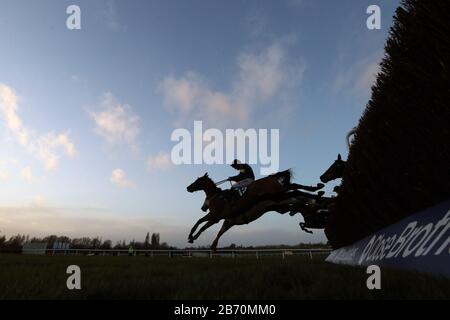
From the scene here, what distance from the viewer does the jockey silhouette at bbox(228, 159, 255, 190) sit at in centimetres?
1708

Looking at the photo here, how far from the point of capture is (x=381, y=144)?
5863 millimetres

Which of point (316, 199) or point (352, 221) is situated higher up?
point (316, 199)

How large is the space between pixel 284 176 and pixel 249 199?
1.86 m

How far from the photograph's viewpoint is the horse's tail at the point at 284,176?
1577 cm

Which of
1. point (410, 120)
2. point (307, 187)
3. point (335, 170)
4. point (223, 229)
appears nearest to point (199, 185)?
point (223, 229)

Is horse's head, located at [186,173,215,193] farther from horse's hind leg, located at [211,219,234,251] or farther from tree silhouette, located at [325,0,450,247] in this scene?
tree silhouette, located at [325,0,450,247]

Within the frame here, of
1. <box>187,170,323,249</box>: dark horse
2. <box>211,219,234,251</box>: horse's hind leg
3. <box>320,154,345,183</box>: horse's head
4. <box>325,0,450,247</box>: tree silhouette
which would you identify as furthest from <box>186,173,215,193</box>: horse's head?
<box>325,0,450,247</box>: tree silhouette

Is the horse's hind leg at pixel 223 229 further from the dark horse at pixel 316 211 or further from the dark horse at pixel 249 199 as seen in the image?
the dark horse at pixel 316 211

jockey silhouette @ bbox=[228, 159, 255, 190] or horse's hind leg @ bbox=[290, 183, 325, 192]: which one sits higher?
jockey silhouette @ bbox=[228, 159, 255, 190]
